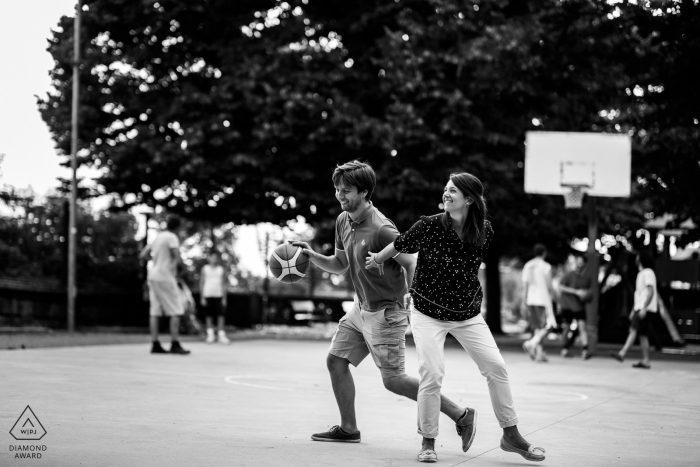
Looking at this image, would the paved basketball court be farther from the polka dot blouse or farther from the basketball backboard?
the basketball backboard

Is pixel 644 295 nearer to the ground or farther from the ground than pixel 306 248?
nearer to the ground

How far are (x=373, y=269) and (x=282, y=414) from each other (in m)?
2.23

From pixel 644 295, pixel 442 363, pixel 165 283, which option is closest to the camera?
pixel 442 363

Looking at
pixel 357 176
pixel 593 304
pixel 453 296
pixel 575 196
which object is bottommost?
pixel 593 304

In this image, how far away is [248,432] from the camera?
7.19 m

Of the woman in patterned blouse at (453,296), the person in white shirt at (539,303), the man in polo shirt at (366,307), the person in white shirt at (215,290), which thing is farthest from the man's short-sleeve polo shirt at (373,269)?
the person in white shirt at (215,290)

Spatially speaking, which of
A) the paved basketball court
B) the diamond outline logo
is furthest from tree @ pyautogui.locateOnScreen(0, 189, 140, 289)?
the diamond outline logo

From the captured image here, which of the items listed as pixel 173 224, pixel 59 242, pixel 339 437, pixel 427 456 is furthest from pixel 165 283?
pixel 59 242

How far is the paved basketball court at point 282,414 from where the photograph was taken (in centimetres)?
628

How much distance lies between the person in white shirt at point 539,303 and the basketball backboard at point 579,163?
3020 millimetres

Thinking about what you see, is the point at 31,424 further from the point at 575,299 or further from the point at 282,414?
the point at 575,299

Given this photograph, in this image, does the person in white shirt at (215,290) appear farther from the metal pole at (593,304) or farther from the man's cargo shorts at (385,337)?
the man's cargo shorts at (385,337)

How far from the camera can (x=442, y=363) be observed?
6.38 metres

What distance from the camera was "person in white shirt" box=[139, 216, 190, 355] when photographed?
15.7 metres
